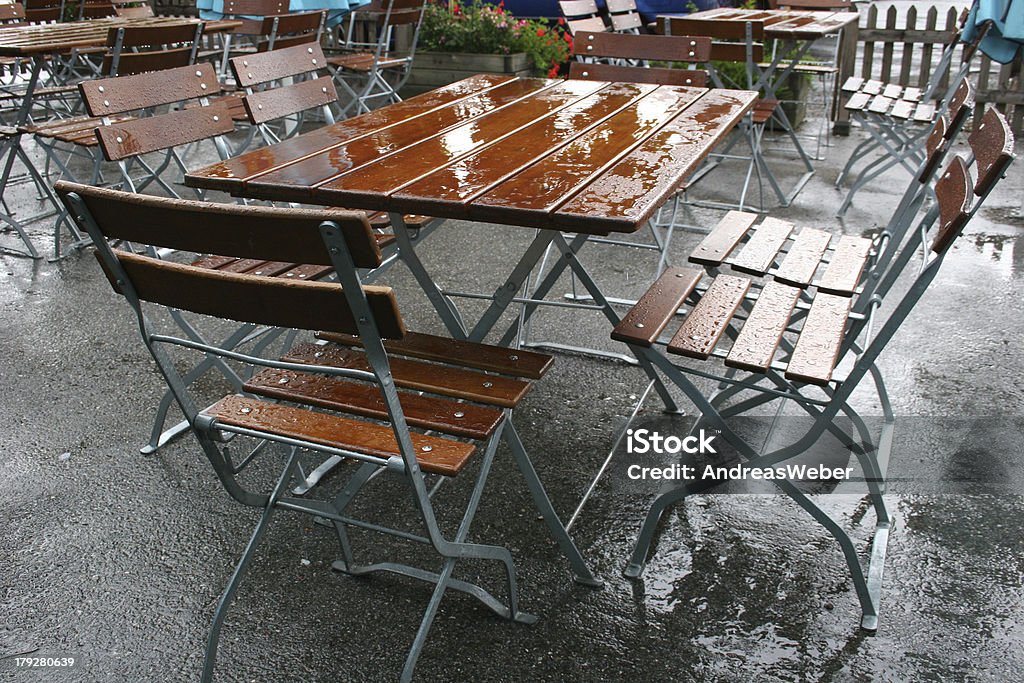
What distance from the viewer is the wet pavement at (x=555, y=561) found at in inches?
88.0

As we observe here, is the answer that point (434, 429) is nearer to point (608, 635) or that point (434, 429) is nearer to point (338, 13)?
point (608, 635)

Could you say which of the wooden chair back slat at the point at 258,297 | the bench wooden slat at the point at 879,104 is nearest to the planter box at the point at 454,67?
the bench wooden slat at the point at 879,104

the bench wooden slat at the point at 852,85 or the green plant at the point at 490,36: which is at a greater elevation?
the green plant at the point at 490,36

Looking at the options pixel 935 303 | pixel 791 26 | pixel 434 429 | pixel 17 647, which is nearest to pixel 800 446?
pixel 434 429

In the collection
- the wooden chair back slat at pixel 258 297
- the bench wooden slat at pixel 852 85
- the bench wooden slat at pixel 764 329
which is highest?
the wooden chair back slat at pixel 258 297

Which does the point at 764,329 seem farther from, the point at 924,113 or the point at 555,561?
the point at 924,113

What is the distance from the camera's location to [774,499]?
2832 millimetres

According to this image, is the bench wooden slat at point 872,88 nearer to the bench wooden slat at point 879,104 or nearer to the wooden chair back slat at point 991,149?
the bench wooden slat at point 879,104

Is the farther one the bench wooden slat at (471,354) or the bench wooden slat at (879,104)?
the bench wooden slat at (879,104)

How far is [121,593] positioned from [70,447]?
88cm

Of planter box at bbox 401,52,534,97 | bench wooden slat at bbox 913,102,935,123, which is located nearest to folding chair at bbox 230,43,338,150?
bench wooden slat at bbox 913,102,935,123

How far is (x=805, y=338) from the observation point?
7.93 feet

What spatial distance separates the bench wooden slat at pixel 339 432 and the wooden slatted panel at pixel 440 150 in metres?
0.57

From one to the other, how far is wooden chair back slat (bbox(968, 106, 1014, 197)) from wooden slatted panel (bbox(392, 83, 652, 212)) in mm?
1160
